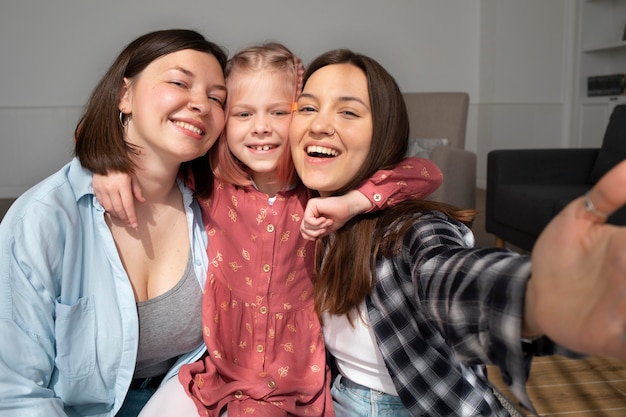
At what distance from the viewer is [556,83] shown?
20.6ft

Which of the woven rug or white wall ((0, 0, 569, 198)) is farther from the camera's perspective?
white wall ((0, 0, 569, 198))

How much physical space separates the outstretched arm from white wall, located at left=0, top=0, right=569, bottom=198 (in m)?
4.95

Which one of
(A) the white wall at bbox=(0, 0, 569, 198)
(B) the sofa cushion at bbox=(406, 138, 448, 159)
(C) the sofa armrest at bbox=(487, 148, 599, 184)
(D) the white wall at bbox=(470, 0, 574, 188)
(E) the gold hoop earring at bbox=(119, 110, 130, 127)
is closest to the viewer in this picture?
(E) the gold hoop earring at bbox=(119, 110, 130, 127)

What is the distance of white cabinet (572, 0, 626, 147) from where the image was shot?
5773 millimetres

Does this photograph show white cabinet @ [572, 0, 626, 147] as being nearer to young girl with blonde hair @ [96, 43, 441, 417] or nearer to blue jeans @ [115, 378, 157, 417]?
young girl with blonde hair @ [96, 43, 441, 417]

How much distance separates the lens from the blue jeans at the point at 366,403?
1.09 metres

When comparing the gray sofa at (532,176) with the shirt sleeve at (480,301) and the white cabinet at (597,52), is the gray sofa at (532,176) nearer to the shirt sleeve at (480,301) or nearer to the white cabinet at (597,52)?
the white cabinet at (597,52)

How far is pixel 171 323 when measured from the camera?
1187 millimetres

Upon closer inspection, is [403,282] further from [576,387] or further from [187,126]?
[576,387]

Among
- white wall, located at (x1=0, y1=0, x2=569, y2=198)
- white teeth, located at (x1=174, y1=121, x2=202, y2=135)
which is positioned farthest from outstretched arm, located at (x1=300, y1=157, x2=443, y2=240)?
white wall, located at (x1=0, y1=0, x2=569, y2=198)

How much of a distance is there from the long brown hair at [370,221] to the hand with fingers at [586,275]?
15.8 inches

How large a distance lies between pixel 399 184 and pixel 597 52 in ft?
18.9

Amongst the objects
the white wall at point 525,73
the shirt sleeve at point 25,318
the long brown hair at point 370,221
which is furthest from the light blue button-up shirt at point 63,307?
the white wall at point 525,73

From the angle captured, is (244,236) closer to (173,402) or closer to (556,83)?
(173,402)
